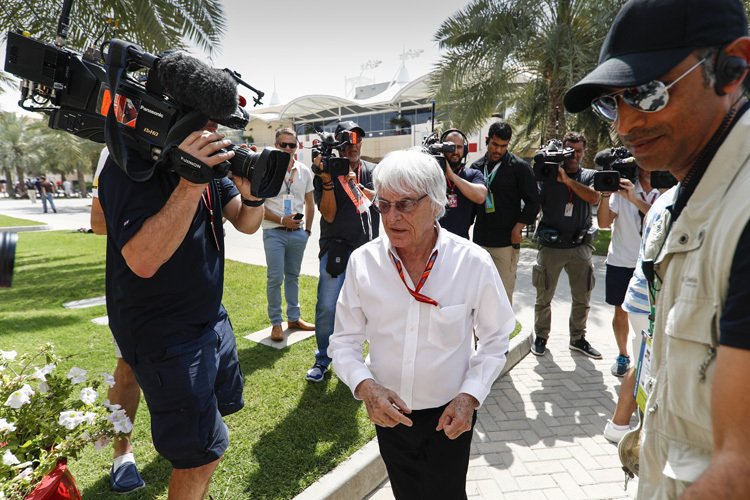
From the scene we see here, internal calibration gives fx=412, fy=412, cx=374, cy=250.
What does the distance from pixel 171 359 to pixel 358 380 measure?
2.70 feet

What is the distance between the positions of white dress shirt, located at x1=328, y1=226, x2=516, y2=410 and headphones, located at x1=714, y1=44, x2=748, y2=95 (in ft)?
3.51

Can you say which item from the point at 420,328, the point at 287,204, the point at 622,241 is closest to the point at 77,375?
the point at 420,328

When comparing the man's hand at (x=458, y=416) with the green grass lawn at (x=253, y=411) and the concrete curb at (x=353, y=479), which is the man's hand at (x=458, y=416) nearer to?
the concrete curb at (x=353, y=479)

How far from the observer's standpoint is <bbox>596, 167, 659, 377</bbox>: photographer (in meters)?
3.84

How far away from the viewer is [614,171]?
346cm

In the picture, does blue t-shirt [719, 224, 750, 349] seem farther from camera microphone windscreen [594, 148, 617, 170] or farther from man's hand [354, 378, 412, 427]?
camera microphone windscreen [594, 148, 617, 170]

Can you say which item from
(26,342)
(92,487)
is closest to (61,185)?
(26,342)

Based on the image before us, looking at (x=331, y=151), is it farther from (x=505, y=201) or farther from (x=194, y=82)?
(x=194, y=82)

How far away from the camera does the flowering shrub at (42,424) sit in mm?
1399

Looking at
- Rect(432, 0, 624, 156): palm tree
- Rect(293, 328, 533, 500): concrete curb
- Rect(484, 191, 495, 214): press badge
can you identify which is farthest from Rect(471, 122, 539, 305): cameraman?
Rect(432, 0, 624, 156): palm tree

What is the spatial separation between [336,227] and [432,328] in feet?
7.21

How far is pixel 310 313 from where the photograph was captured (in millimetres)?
5715

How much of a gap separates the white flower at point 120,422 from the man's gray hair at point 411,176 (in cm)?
152

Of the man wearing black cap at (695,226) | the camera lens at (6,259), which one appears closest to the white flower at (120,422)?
the camera lens at (6,259)
